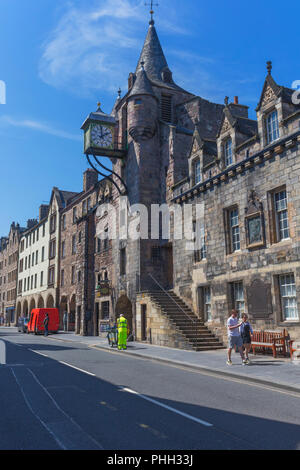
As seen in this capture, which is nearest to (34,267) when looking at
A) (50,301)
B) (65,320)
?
(50,301)

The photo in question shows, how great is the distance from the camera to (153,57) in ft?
96.6

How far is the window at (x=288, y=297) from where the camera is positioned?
14141mm

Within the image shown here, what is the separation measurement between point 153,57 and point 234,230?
17.7m

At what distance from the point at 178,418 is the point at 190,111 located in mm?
23315

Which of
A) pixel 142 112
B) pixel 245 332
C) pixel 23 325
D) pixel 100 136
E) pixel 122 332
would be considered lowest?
pixel 23 325

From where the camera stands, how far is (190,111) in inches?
1043

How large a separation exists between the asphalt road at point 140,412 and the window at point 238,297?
6517 millimetres

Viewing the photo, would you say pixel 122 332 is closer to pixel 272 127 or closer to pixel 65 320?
pixel 272 127

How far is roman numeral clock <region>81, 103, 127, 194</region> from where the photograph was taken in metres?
25.7

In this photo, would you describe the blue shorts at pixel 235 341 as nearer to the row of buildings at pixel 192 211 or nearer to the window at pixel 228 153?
the row of buildings at pixel 192 211

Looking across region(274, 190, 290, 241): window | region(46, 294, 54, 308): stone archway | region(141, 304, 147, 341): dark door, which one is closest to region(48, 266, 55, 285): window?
region(46, 294, 54, 308): stone archway

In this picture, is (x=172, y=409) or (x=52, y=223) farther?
(x=52, y=223)

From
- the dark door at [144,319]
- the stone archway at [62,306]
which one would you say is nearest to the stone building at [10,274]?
the stone archway at [62,306]
